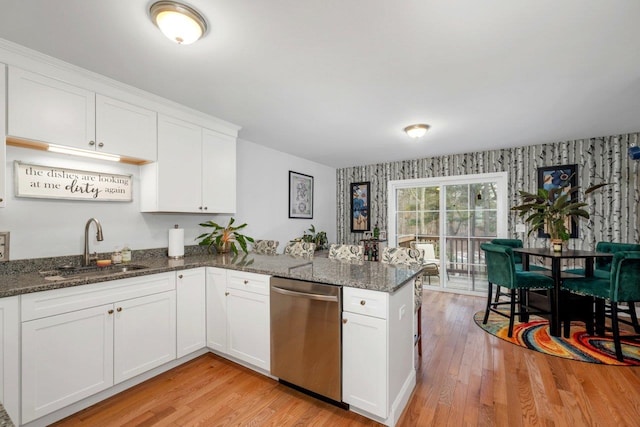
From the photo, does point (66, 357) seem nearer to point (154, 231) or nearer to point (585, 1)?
point (154, 231)

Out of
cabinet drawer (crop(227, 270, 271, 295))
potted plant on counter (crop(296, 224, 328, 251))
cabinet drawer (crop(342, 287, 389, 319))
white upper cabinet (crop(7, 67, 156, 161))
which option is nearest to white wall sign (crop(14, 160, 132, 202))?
white upper cabinet (crop(7, 67, 156, 161))

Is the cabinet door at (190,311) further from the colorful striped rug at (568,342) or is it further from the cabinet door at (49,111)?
the colorful striped rug at (568,342)

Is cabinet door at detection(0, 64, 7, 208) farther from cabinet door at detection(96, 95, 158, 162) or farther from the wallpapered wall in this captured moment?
the wallpapered wall

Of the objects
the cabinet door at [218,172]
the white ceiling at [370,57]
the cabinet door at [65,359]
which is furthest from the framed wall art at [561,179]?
the cabinet door at [65,359]

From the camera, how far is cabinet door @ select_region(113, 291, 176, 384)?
6.63 ft

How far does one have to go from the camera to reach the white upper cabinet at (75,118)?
183 cm

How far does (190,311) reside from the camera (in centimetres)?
246

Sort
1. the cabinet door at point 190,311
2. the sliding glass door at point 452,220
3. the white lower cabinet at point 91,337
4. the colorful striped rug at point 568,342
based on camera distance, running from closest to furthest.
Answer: the white lower cabinet at point 91,337 < the cabinet door at point 190,311 < the colorful striped rug at point 568,342 < the sliding glass door at point 452,220

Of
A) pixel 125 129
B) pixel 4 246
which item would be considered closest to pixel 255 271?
pixel 125 129

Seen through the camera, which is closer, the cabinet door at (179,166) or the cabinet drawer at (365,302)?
the cabinet drawer at (365,302)

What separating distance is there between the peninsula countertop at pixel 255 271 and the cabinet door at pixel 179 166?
57 cm

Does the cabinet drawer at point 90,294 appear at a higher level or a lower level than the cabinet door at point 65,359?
higher

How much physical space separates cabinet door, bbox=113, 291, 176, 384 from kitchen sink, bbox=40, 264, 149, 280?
0.95 feet

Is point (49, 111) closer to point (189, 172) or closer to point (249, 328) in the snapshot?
point (189, 172)
